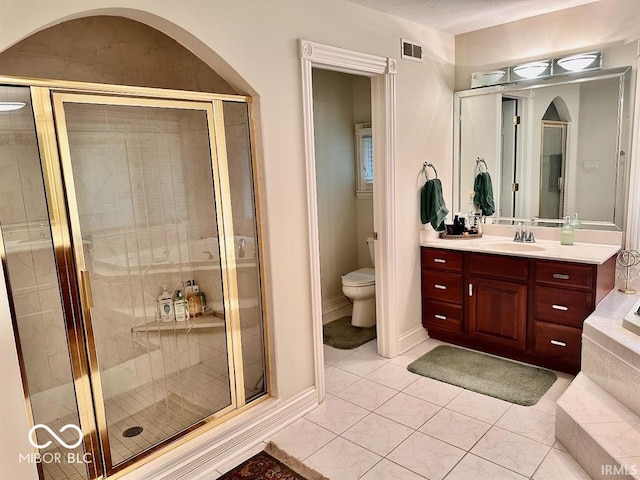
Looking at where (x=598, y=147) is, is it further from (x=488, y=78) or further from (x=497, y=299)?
(x=497, y=299)

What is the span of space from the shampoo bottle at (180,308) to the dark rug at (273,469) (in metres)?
0.95

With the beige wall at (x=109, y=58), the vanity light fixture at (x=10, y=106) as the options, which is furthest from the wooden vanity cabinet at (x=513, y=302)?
the vanity light fixture at (x=10, y=106)

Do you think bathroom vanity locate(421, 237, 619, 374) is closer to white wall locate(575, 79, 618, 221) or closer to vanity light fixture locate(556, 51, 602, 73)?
white wall locate(575, 79, 618, 221)

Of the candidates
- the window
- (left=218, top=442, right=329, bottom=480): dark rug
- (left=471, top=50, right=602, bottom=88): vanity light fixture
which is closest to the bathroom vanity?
the window

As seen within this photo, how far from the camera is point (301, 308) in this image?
109 inches

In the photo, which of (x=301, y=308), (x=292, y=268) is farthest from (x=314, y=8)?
(x=301, y=308)

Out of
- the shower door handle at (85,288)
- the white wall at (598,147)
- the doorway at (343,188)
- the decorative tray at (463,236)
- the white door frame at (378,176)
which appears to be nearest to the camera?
the shower door handle at (85,288)

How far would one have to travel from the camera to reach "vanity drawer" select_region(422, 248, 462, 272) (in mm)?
3555

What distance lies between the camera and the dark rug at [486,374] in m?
2.95

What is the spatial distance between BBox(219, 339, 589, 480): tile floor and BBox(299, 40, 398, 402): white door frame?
31cm

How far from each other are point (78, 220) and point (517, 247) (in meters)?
2.96

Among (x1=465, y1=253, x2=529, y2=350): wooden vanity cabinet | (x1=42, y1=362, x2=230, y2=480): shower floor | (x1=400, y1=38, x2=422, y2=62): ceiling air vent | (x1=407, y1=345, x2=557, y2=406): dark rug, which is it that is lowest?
(x1=407, y1=345, x2=557, y2=406): dark rug

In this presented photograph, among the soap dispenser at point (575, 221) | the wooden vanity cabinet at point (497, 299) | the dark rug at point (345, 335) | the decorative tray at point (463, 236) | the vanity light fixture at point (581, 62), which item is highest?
the vanity light fixture at point (581, 62)

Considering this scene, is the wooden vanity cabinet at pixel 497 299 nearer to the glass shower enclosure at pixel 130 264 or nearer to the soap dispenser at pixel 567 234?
the soap dispenser at pixel 567 234
